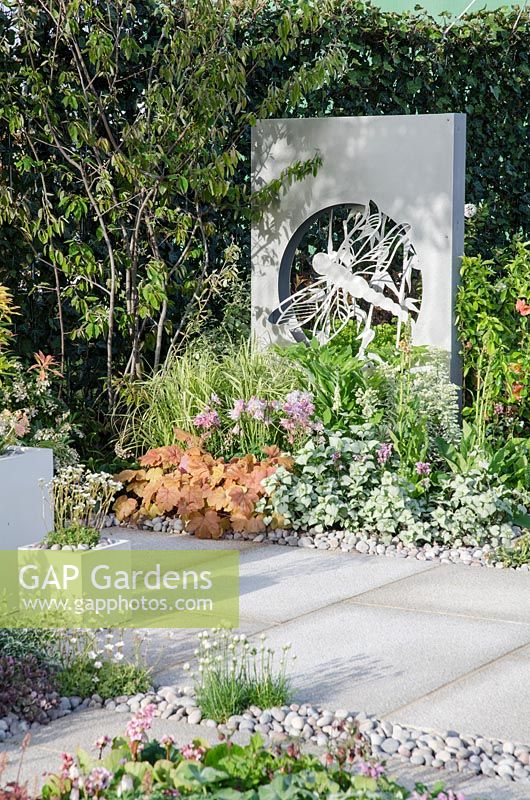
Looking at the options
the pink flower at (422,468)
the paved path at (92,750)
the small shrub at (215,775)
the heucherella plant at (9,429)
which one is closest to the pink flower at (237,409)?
the pink flower at (422,468)

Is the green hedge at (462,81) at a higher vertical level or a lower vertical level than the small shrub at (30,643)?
higher

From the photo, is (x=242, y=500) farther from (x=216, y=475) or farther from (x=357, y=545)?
(x=357, y=545)

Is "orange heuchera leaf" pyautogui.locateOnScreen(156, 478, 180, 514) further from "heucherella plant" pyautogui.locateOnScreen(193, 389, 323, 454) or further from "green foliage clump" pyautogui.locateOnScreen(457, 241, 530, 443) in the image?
"green foliage clump" pyautogui.locateOnScreen(457, 241, 530, 443)

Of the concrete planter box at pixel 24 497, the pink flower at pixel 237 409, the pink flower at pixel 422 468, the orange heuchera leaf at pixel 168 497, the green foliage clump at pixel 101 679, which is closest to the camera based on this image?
the green foliage clump at pixel 101 679

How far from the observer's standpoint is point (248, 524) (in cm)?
585

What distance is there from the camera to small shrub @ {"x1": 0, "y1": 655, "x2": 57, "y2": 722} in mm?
3416

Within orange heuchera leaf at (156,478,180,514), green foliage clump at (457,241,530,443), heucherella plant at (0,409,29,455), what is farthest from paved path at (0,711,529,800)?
green foliage clump at (457,241,530,443)

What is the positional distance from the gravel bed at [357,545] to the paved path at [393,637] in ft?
0.36

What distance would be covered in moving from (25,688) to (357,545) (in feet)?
8.29

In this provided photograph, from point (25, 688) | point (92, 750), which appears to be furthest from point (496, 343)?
point (92, 750)

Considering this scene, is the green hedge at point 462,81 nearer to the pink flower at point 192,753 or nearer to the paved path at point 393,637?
the paved path at point 393,637

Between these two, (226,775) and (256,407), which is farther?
(256,407)

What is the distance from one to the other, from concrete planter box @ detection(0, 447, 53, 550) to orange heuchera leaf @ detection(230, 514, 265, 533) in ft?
3.32

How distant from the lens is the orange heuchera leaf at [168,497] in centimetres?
600
